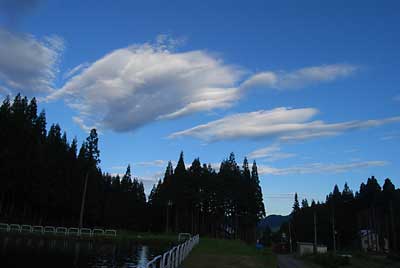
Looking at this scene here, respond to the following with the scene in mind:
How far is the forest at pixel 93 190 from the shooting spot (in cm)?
5775

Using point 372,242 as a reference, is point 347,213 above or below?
above

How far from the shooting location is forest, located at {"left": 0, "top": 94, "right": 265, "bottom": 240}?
57750 mm

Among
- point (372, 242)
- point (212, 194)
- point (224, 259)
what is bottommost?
point (372, 242)

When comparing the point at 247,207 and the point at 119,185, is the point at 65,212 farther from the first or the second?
the point at 247,207

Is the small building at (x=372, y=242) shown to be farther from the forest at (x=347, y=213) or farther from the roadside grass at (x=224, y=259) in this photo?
the roadside grass at (x=224, y=259)

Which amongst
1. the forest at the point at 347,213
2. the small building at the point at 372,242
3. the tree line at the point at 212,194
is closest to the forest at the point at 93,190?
the tree line at the point at 212,194

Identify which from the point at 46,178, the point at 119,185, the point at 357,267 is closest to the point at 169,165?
the point at 119,185

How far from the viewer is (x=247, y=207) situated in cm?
8569

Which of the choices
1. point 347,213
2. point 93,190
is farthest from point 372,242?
point 93,190

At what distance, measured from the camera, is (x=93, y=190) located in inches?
3098

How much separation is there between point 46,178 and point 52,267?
143 ft

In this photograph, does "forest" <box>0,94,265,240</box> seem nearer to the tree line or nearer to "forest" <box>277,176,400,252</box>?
the tree line

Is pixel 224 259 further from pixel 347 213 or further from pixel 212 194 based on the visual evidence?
pixel 347 213

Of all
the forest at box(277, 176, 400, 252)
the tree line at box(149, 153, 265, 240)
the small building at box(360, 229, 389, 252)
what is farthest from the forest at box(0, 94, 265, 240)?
the forest at box(277, 176, 400, 252)
